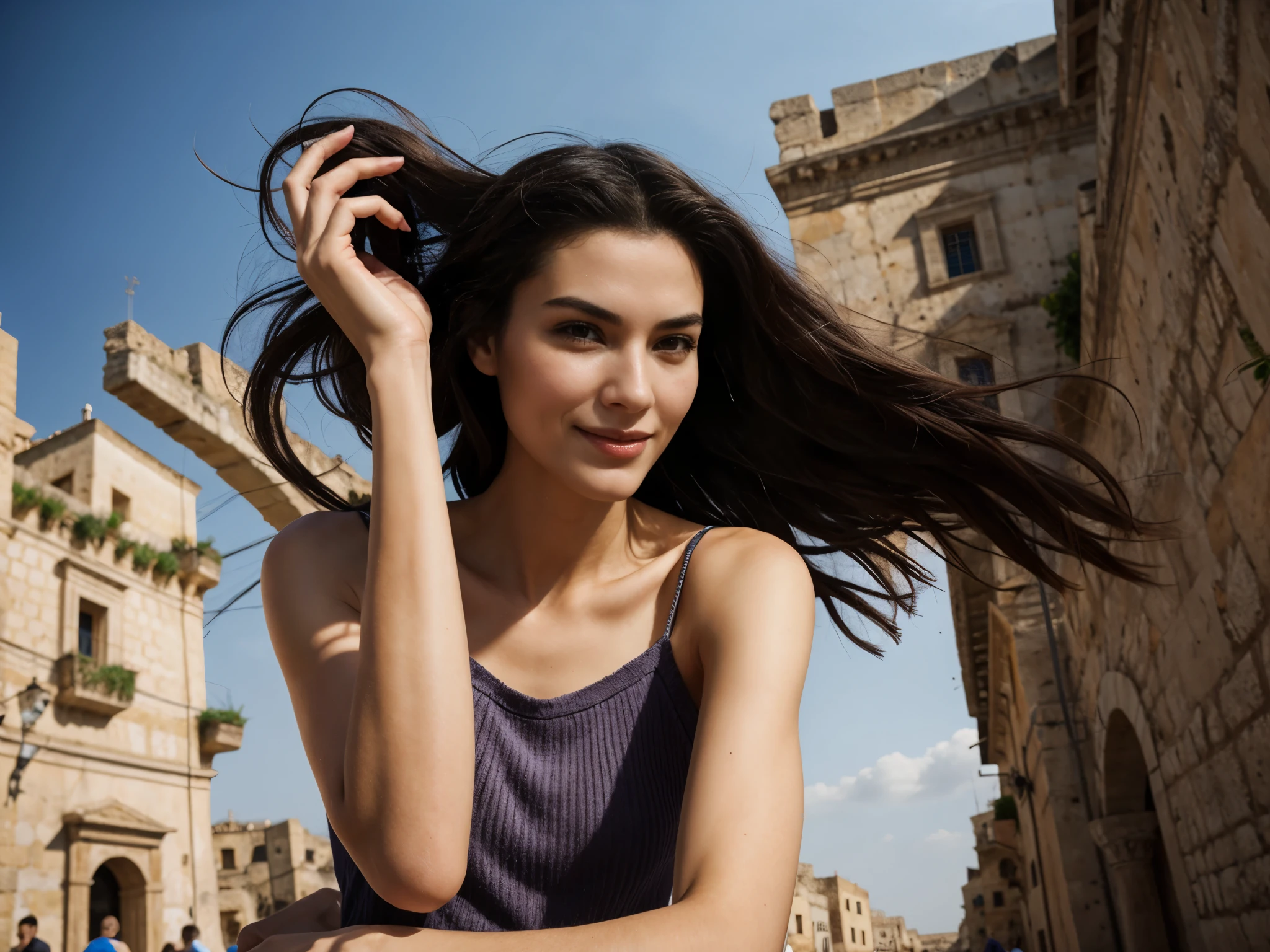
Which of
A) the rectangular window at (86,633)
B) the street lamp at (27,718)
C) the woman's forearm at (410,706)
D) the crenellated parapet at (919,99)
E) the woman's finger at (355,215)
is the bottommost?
the woman's forearm at (410,706)

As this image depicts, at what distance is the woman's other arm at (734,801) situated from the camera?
4.23ft

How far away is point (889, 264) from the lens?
2192cm

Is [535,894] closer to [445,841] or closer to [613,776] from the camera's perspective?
[613,776]

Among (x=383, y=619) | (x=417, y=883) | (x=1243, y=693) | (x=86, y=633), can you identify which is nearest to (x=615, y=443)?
(x=383, y=619)

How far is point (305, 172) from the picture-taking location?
1.86 metres

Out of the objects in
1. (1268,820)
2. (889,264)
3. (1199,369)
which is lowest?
(1268,820)

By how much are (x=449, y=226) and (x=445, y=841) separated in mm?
1265

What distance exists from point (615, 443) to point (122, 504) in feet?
72.5

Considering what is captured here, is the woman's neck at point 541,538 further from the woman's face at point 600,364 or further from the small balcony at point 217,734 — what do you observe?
the small balcony at point 217,734

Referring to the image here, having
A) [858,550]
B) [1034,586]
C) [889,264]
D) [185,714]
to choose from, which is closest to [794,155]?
[889,264]

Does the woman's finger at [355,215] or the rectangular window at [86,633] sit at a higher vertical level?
the rectangular window at [86,633]

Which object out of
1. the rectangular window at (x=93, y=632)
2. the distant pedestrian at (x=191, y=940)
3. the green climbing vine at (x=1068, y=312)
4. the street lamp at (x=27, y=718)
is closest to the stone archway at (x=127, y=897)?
the street lamp at (x=27, y=718)

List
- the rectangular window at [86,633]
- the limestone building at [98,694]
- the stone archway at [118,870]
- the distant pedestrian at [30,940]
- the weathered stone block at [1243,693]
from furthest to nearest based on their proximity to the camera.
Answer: the rectangular window at [86,633]
the stone archway at [118,870]
the limestone building at [98,694]
the distant pedestrian at [30,940]
the weathered stone block at [1243,693]

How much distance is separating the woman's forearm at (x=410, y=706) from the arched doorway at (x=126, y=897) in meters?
19.9
